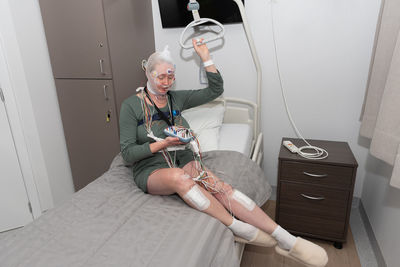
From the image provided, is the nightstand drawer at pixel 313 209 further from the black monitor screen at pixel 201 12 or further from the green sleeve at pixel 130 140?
the black monitor screen at pixel 201 12

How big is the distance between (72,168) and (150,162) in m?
1.21

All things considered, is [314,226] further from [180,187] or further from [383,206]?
[180,187]

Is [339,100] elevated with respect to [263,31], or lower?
lower

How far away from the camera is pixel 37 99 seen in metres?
2.19

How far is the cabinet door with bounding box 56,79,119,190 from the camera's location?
2.12 metres

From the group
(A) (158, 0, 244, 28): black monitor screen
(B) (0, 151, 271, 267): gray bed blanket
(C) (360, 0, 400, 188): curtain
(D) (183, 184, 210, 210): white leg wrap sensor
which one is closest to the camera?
(B) (0, 151, 271, 267): gray bed blanket

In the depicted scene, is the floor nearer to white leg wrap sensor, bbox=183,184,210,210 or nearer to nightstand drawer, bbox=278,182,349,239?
nightstand drawer, bbox=278,182,349,239

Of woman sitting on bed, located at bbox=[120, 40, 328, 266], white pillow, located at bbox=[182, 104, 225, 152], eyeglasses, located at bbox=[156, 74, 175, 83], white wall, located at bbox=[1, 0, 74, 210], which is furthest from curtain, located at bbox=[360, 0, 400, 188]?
white wall, located at bbox=[1, 0, 74, 210]

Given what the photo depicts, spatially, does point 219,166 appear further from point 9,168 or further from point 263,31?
point 9,168

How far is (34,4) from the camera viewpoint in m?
2.09

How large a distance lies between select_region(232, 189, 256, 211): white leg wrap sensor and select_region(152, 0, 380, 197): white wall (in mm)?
996

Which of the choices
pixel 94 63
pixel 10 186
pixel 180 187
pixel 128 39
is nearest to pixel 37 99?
pixel 94 63

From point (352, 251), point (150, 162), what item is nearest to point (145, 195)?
point (150, 162)

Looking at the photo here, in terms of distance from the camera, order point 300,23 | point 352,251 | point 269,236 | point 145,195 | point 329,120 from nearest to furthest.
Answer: point 269,236
point 145,195
point 352,251
point 300,23
point 329,120
